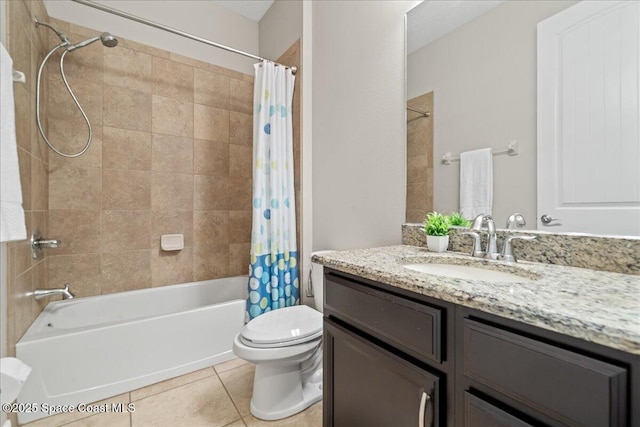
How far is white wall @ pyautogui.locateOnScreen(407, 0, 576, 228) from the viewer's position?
0.96m

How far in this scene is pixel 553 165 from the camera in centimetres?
90

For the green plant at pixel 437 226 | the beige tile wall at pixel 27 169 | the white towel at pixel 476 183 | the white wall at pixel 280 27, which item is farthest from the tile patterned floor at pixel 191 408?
the white wall at pixel 280 27

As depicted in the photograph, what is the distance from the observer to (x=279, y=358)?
4.18 feet

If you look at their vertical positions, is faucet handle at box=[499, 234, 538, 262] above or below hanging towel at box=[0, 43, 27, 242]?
below

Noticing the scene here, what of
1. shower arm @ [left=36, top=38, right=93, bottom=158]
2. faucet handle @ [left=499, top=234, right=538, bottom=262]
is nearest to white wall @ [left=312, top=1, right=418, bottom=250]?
faucet handle @ [left=499, top=234, right=538, bottom=262]

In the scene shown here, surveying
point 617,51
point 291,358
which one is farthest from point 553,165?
point 291,358

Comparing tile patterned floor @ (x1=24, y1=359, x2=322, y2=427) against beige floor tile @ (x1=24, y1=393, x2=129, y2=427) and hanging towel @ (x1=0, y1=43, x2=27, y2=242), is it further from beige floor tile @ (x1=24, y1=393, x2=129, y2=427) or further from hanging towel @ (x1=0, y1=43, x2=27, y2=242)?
hanging towel @ (x1=0, y1=43, x2=27, y2=242)

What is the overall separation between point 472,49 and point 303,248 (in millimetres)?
1526

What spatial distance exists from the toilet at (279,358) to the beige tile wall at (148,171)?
1.20 meters

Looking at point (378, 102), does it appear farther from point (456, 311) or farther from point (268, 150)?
point (456, 311)

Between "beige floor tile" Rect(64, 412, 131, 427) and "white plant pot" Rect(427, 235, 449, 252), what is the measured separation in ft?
5.37

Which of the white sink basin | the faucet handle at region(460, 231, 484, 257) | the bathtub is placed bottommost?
the bathtub

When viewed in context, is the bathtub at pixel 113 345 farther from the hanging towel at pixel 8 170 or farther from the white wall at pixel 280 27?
the white wall at pixel 280 27

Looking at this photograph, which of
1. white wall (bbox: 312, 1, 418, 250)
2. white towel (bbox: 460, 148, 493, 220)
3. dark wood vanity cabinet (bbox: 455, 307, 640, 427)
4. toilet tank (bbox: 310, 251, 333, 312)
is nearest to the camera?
dark wood vanity cabinet (bbox: 455, 307, 640, 427)
